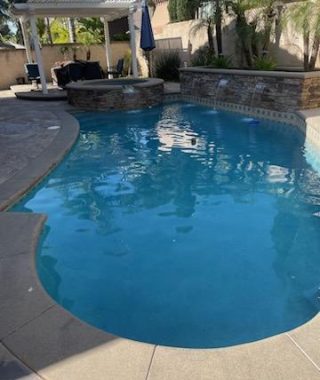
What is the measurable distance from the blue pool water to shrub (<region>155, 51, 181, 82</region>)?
1151 cm

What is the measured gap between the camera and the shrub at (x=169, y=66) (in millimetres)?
19422

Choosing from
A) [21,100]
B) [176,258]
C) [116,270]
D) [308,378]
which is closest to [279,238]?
[176,258]

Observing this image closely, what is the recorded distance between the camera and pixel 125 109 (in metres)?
13.3

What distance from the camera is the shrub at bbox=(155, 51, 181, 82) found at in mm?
19422

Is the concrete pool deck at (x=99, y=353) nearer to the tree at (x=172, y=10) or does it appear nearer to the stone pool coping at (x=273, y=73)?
the stone pool coping at (x=273, y=73)

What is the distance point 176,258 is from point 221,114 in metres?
8.46

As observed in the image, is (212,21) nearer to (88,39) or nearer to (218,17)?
(218,17)

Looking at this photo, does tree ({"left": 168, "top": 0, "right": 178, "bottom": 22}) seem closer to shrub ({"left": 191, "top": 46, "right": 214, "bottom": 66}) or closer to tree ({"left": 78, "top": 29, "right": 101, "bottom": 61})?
tree ({"left": 78, "top": 29, "right": 101, "bottom": 61})

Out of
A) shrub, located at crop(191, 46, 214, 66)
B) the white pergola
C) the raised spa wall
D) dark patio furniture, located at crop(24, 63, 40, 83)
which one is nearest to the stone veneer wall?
the raised spa wall

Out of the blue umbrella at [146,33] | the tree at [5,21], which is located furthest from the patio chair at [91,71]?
the tree at [5,21]

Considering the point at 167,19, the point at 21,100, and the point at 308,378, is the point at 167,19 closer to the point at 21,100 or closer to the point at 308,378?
the point at 21,100

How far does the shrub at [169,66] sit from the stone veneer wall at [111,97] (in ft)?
20.2

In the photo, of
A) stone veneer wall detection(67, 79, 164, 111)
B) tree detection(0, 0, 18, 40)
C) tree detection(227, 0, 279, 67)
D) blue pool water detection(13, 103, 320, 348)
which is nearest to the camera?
blue pool water detection(13, 103, 320, 348)

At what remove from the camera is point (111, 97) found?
13.1m
